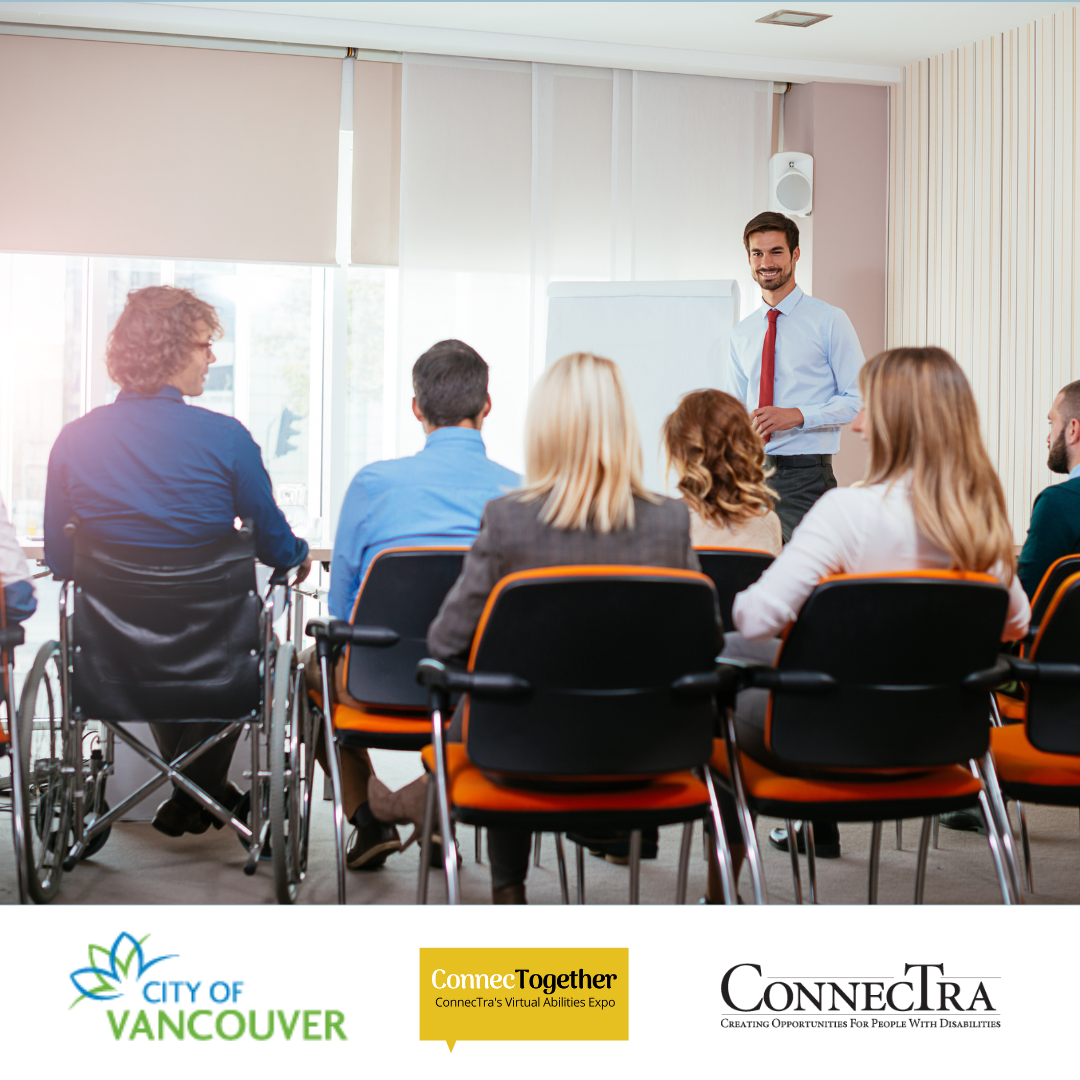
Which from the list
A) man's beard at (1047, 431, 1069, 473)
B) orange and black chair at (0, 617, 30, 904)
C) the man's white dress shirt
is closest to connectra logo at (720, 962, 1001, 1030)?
orange and black chair at (0, 617, 30, 904)

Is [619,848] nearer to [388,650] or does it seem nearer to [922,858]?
[922,858]

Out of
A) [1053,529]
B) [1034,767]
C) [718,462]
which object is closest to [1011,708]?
[1053,529]

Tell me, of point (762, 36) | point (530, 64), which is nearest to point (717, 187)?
point (762, 36)

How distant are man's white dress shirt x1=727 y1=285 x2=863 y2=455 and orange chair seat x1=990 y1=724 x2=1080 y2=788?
8.20 ft

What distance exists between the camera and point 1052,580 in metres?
2.71

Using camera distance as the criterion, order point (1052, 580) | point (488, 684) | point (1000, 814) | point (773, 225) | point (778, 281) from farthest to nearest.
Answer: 1. point (778, 281)
2. point (773, 225)
3. point (1052, 580)
4. point (1000, 814)
5. point (488, 684)

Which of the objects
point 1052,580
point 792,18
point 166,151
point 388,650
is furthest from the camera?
point 166,151

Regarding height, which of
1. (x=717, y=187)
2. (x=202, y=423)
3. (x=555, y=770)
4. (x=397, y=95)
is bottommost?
(x=555, y=770)

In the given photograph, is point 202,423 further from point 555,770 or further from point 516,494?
point 555,770

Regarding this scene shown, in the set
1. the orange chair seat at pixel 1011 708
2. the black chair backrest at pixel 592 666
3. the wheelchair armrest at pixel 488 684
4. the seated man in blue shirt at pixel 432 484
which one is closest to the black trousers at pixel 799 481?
the orange chair seat at pixel 1011 708

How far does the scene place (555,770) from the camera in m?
1.84

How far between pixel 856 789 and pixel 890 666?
26cm

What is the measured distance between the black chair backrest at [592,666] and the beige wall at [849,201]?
447cm

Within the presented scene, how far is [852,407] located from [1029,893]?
7.09ft
